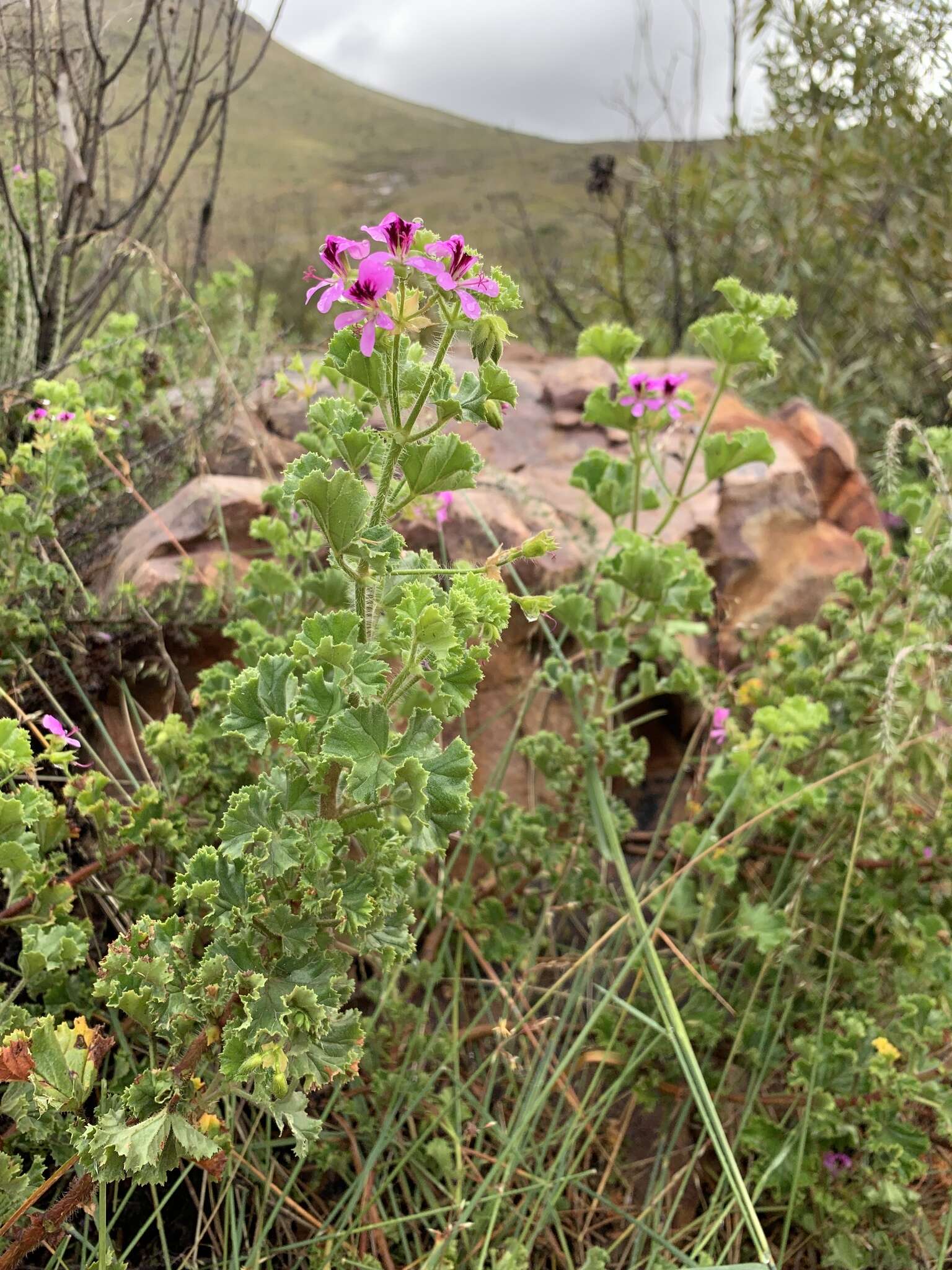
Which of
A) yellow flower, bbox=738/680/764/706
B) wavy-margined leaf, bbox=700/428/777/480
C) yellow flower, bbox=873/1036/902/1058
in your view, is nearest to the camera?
yellow flower, bbox=873/1036/902/1058

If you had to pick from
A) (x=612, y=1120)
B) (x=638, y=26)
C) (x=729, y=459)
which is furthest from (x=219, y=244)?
(x=612, y=1120)

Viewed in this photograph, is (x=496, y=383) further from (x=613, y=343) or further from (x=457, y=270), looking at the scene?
(x=613, y=343)

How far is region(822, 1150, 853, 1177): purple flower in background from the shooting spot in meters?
1.88

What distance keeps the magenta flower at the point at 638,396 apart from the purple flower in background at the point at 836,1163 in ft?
5.33

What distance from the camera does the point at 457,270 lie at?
1112 millimetres

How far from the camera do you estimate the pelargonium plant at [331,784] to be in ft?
3.67

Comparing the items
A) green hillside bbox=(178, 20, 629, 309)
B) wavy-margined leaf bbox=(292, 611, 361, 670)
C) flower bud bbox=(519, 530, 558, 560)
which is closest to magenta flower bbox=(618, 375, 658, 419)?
green hillside bbox=(178, 20, 629, 309)

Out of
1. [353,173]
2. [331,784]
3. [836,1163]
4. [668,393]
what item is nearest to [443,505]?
[668,393]

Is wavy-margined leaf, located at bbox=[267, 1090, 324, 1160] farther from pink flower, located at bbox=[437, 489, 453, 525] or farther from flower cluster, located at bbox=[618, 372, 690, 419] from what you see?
flower cluster, located at bbox=[618, 372, 690, 419]

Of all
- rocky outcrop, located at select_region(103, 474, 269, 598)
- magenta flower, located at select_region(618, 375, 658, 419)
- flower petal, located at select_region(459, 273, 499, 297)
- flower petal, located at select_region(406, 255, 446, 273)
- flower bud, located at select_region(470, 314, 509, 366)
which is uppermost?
flower petal, located at select_region(406, 255, 446, 273)

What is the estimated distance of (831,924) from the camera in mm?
2436

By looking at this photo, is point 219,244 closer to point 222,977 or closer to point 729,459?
point 729,459

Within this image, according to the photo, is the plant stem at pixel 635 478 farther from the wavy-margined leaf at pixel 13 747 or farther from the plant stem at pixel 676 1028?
the wavy-margined leaf at pixel 13 747

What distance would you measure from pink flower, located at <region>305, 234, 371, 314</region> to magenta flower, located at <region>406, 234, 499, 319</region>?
9 cm
